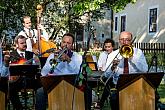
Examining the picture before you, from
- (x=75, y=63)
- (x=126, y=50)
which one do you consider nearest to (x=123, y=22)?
(x=75, y=63)

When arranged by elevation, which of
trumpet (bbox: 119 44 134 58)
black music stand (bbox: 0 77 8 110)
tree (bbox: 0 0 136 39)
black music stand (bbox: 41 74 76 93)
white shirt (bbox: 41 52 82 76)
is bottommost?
black music stand (bbox: 0 77 8 110)

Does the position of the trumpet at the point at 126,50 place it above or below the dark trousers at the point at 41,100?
above

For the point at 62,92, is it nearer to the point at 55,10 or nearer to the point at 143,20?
the point at 55,10

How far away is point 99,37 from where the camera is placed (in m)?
37.0

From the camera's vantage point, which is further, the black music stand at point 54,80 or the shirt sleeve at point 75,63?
the shirt sleeve at point 75,63

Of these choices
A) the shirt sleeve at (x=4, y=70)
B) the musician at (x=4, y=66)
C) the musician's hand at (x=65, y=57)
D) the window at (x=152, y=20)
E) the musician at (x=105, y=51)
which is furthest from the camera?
the window at (x=152, y=20)

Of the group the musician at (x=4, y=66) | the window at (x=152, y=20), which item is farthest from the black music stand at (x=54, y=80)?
the window at (x=152, y=20)

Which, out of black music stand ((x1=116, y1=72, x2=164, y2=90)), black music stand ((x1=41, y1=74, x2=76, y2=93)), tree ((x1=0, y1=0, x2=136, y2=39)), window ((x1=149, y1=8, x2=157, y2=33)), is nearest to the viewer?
black music stand ((x1=41, y1=74, x2=76, y2=93))

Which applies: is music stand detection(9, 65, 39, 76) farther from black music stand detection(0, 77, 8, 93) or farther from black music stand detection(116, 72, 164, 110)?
black music stand detection(116, 72, 164, 110)

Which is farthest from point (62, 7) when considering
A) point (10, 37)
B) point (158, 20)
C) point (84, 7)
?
point (158, 20)

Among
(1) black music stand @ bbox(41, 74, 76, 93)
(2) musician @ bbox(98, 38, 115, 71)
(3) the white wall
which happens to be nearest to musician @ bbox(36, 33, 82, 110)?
(1) black music stand @ bbox(41, 74, 76, 93)

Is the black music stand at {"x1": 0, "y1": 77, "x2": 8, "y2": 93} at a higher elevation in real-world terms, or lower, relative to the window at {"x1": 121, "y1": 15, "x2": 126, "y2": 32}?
lower

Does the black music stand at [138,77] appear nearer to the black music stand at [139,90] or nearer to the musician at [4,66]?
the black music stand at [139,90]

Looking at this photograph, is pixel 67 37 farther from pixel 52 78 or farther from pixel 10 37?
pixel 10 37
